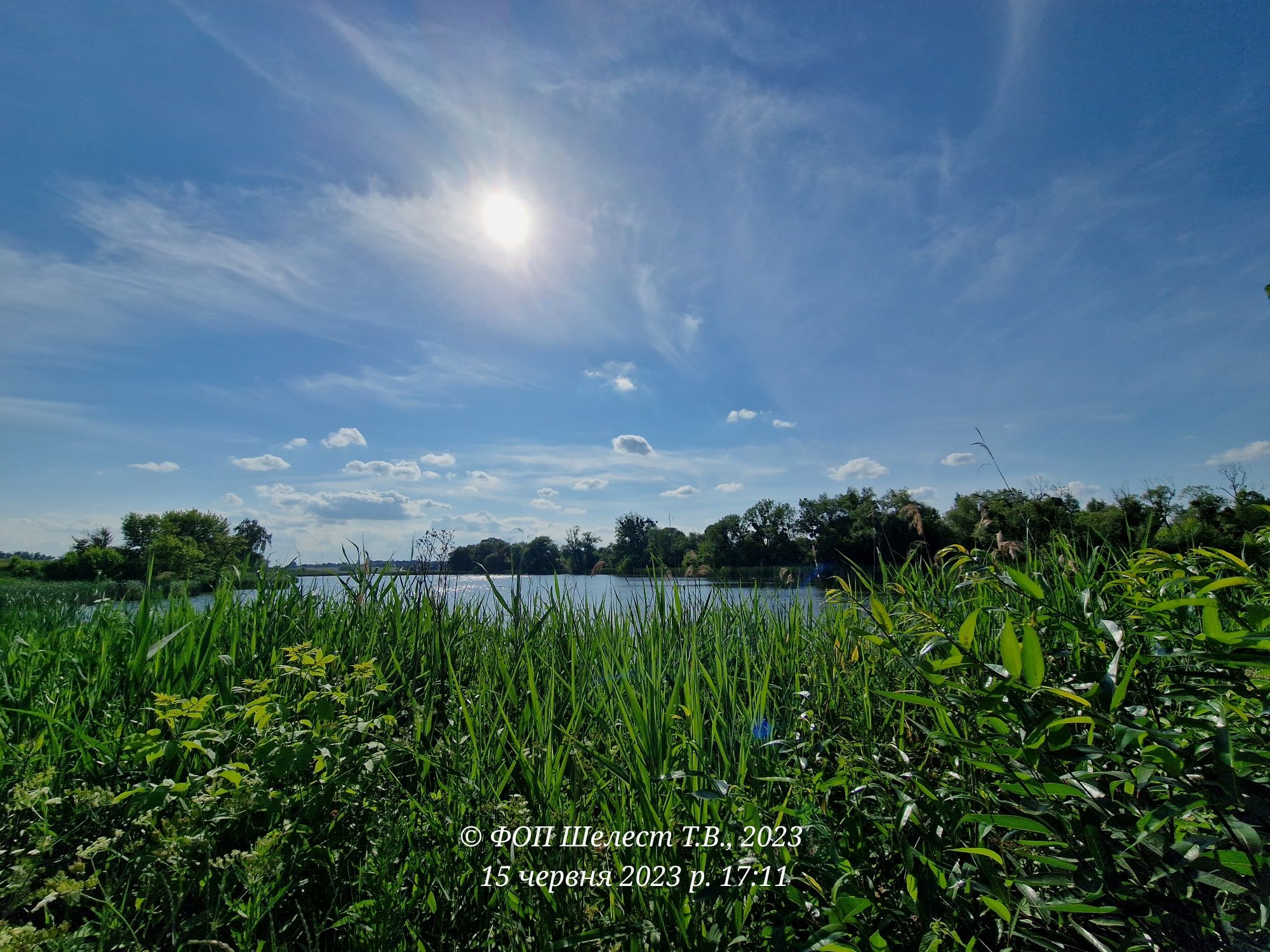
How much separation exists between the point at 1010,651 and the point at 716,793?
85 centimetres

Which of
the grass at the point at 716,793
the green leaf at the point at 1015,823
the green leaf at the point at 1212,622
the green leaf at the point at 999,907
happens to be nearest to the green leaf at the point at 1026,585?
the grass at the point at 716,793

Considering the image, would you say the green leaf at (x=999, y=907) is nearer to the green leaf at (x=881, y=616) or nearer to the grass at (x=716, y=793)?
the grass at (x=716, y=793)

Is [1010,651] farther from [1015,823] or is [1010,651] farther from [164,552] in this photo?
[164,552]

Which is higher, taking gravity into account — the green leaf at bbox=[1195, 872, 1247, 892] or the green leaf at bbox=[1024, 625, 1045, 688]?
the green leaf at bbox=[1024, 625, 1045, 688]

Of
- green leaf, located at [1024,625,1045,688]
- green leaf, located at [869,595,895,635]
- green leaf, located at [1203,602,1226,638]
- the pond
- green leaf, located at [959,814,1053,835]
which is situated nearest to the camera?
green leaf, located at [1203,602,1226,638]

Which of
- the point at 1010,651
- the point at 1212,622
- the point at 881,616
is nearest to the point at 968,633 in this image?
the point at 1010,651

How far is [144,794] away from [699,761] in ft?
5.60

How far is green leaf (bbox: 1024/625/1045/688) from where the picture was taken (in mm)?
1031

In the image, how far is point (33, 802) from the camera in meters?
1.60

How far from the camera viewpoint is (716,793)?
5.03 feet

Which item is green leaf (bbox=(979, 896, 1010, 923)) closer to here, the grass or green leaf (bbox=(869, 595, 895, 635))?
the grass

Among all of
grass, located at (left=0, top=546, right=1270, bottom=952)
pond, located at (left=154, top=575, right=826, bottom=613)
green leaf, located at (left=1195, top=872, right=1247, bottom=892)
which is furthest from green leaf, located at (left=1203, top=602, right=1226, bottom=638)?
pond, located at (left=154, top=575, right=826, bottom=613)

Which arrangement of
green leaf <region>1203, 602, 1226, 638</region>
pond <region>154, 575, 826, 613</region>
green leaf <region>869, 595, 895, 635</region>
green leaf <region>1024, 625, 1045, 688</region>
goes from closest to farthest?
green leaf <region>1203, 602, 1226, 638</region>
green leaf <region>1024, 625, 1045, 688</region>
green leaf <region>869, 595, 895, 635</region>
pond <region>154, 575, 826, 613</region>

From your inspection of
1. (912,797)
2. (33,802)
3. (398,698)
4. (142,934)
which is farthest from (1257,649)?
(398,698)
